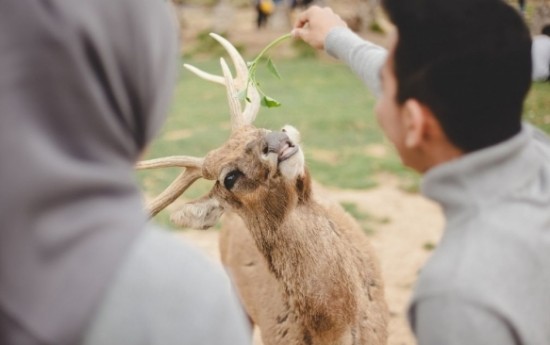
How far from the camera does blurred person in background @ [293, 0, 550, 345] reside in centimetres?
146

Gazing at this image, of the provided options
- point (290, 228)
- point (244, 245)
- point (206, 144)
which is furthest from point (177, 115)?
point (290, 228)

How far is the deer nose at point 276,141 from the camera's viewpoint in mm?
3359

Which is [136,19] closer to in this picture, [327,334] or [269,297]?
[327,334]

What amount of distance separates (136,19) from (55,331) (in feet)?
1.95

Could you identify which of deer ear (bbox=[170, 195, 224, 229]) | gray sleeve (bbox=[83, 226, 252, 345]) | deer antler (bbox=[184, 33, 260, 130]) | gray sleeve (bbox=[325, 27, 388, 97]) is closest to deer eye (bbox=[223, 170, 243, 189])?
deer ear (bbox=[170, 195, 224, 229])

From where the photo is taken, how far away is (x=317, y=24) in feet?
8.48

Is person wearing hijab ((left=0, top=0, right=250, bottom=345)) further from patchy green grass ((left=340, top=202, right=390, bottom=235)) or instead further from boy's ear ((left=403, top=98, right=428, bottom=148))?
patchy green grass ((left=340, top=202, right=390, bottom=235))

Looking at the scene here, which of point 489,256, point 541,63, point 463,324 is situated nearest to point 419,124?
point 489,256

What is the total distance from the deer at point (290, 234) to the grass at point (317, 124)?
7.09ft

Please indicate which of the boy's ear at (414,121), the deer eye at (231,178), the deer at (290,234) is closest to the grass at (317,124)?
the deer at (290,234)

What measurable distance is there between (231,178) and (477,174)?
2143 millimetres

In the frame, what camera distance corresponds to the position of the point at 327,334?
341cm

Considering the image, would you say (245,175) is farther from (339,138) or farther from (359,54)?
(339,138)

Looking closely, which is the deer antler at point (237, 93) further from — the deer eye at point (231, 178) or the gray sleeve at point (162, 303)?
the gray sleeve at point (162, 303)
